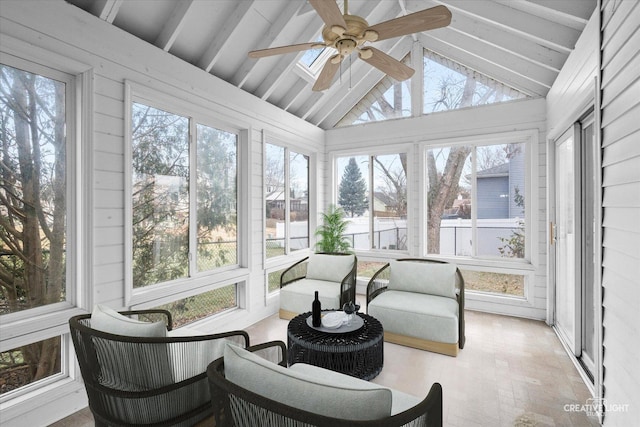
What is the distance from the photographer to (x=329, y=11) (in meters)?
1.91

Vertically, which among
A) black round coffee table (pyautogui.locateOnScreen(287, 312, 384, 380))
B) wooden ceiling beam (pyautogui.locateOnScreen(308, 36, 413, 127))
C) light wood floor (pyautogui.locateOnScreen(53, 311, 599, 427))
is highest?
wooden ceiling beam (pyautogui.locateOnScreen(308, 36, 413, 127))

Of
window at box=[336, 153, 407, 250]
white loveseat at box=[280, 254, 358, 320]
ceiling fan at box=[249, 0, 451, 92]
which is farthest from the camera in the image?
window at box=[336, 153, 407, 250]

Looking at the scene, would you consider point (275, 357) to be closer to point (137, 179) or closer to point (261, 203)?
point (137, 179)

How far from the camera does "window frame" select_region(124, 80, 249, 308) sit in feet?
8.91

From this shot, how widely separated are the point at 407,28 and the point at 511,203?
3.22 meters

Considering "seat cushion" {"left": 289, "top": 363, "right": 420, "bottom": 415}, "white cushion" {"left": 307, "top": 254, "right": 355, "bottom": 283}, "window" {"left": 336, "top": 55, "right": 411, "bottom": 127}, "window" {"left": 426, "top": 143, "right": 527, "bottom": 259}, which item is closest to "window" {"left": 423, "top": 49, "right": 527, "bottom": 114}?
"window" {"left": 336, "top": 55, "right": 411, "bottom": 127}

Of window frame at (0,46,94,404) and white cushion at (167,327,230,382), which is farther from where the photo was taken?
window frame at (0,46,94,404)

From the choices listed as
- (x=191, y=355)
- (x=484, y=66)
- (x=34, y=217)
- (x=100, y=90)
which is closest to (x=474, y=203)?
(x=484, y=66)

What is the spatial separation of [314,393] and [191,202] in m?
2.80

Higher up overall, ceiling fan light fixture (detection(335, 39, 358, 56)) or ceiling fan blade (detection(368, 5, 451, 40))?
ceiling fan blade (detection(368, 5, 451, 40))

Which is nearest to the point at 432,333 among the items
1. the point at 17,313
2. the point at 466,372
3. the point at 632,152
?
the point at 466,372

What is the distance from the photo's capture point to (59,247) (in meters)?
2.42

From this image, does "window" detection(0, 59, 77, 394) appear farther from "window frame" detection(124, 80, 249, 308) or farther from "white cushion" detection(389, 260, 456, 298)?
"white cushion" detection(389, 260, 456, 298)

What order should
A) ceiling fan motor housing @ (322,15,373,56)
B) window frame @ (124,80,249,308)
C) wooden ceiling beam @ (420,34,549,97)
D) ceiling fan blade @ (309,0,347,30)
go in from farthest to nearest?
wooden ceiling beam @ (420,34,549,97) < window frame @ (124,80,249,308) < ceiling fan motor housing @ (322,15,373,56) < ceiling fan blade @ (309,0,347,30)
